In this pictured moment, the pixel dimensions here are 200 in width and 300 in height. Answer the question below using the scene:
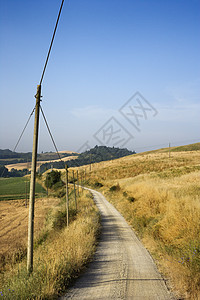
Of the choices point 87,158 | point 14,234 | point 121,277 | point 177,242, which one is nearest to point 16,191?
point 87,158

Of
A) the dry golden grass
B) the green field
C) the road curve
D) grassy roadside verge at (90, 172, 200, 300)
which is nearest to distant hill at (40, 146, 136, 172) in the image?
the green field

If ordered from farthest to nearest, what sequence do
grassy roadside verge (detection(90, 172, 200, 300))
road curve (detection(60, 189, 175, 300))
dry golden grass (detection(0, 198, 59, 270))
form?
1. dry golden grass (detection(0, 198, 59, 270))
2. grassy roadside verge (detection(90, 172, 200, 300))
3. road curve (detection(60, 189, 175, 300))

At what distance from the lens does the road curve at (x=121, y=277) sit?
544 centimetres

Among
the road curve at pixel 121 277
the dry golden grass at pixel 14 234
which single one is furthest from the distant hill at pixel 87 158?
the road curve at pixel 121 277

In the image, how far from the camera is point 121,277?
21.4ft

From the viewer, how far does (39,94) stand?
6.24 m

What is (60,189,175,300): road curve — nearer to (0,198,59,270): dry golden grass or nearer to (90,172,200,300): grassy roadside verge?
(90,172,200,300): grassy roadside verge

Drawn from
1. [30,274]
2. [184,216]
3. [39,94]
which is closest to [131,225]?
[184,216]

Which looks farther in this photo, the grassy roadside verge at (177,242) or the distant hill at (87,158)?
the distant hill at (87,158)

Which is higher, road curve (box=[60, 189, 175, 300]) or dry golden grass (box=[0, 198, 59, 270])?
road curve (box=[60, 189, 175, 300])

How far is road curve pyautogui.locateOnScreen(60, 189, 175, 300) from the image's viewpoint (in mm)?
5441

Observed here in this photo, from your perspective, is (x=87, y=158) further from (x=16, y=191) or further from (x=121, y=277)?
(x=121, y=277)

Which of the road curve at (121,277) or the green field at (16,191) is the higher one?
the road curve at (121,277)

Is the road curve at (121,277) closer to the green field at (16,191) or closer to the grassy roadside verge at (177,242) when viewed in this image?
the grassy roadside verge at (177,242)
